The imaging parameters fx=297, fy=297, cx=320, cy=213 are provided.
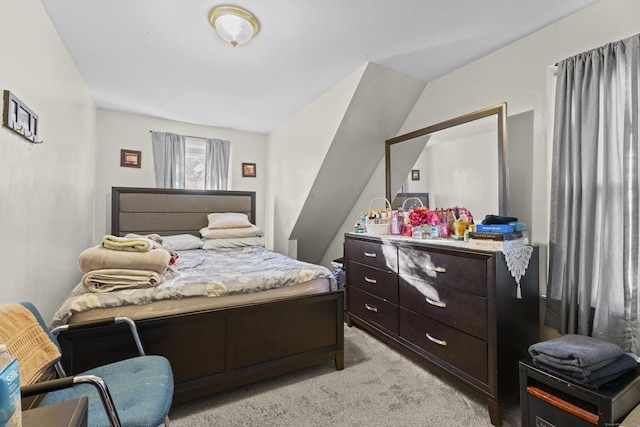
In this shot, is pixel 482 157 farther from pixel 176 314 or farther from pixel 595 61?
pixel 176 314

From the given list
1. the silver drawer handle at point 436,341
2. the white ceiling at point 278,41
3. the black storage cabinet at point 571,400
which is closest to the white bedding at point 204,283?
the silver drawer handle at point 436,341

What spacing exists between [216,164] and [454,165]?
321 cm

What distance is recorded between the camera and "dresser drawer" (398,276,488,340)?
1735 mm

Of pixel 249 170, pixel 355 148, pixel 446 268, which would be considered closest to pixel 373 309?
pixel 446 268

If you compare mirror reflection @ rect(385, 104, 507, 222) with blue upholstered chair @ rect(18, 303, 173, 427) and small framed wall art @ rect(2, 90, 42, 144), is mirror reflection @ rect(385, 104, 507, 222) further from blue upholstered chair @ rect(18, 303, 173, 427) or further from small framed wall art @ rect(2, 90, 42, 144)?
small framed wall art @ rect(2, 90, 42, 144)

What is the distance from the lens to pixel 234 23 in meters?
1.90

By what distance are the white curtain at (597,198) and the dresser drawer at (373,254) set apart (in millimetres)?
1016

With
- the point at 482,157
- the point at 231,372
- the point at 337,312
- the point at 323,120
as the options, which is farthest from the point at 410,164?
the point at 231,372

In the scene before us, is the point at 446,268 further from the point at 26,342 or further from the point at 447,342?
the point at 26,342

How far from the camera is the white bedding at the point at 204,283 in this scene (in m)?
1.60

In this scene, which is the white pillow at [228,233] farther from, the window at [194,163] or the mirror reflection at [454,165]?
the mirror reflection at [454,165]

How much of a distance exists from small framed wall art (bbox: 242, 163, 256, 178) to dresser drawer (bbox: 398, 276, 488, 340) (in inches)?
124

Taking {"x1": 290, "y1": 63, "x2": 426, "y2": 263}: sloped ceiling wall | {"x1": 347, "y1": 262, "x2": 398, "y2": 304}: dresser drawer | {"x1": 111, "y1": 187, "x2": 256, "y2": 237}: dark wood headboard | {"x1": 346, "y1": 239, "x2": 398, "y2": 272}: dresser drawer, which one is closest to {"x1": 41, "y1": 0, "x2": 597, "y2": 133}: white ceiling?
{"x1": 290, "y1": 63, "x2": 426, "y2": 263}: sloped ceiling wall

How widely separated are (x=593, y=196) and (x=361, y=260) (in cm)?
166
